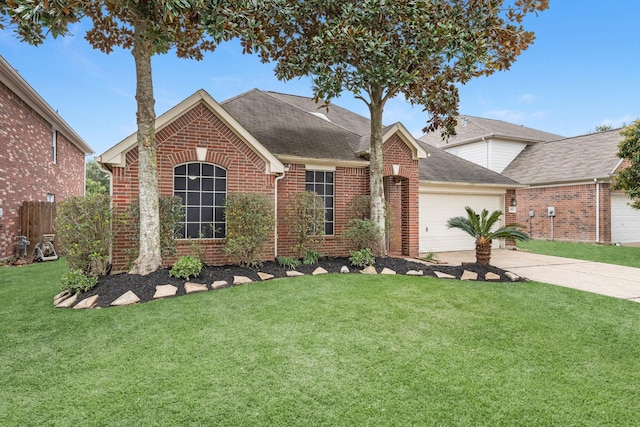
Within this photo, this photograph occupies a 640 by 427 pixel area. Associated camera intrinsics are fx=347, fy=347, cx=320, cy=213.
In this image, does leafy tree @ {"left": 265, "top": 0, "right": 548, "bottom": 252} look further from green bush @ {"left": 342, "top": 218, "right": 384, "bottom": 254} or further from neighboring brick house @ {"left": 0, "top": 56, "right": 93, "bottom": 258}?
neighboring brick house @ {"left": 0, "top": 56, "right": 93, "bottom": 258}

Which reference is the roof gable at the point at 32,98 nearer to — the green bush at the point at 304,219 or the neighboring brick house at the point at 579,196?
the green bush at the point at 304,219

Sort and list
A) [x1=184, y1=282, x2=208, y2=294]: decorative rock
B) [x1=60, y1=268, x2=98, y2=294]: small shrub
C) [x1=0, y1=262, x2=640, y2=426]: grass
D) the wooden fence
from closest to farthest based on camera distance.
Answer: [x1=0, y1=262, x2=640, y2=426]: grass < [x1=60, y1=268, x2=98, y2=294]: small shrub < [x1=184, y1=282, x2=208, y2=294]: decorative rock < the wooden fence

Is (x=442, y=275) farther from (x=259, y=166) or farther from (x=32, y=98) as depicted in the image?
(x=32, y=98)

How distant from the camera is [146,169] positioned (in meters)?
7.04

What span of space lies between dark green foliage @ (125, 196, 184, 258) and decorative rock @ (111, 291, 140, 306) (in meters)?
1.63

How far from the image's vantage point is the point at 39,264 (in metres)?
10.8

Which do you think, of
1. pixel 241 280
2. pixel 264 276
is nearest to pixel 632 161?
pixel 264 276

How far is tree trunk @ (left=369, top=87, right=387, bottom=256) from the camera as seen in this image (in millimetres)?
9828

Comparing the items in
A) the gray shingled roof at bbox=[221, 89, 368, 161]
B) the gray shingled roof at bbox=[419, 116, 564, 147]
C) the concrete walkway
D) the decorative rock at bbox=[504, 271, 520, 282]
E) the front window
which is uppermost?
the gray shingled roof at bbox=[419, 116, 564, 147]

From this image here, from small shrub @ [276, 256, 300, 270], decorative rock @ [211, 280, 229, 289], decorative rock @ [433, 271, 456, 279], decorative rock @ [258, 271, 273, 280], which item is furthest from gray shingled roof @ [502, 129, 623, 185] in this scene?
decorative rock @ [211, 280, 229, 289]

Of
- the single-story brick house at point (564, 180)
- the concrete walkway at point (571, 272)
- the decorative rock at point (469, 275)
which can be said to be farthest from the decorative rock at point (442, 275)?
the single-story brick house at point (564, 180)

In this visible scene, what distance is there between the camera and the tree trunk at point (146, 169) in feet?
23.1

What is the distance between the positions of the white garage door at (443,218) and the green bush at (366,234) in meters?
4.01

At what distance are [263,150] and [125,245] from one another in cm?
392
